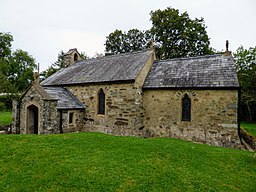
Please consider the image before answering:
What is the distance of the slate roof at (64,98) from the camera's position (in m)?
15.7

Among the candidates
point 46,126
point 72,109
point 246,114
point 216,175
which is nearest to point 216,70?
point 216,175

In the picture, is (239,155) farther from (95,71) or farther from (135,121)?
(95,71)

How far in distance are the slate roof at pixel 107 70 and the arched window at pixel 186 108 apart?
433 centimetres

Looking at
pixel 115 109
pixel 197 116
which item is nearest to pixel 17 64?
pixel 115 109

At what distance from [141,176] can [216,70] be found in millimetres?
10906

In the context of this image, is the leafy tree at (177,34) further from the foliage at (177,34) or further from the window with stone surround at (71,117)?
the window with stone surround at (71,117)

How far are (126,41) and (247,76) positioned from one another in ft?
76.6

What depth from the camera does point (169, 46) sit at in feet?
108

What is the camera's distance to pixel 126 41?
3866 centimetres

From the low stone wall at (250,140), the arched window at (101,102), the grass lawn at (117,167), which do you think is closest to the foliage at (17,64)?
the arched window at (101,102)

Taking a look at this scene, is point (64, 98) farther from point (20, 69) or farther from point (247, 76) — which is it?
point (20, 69)

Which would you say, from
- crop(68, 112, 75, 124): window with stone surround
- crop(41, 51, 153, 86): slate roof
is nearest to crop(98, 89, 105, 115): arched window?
crop(41, 51, 153, 86): slate roof

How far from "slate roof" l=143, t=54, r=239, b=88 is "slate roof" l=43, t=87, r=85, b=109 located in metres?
6.68

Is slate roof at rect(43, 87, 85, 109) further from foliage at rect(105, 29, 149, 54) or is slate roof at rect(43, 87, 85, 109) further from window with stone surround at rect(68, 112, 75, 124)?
foliage at rect(105, 29, 149, 54)
